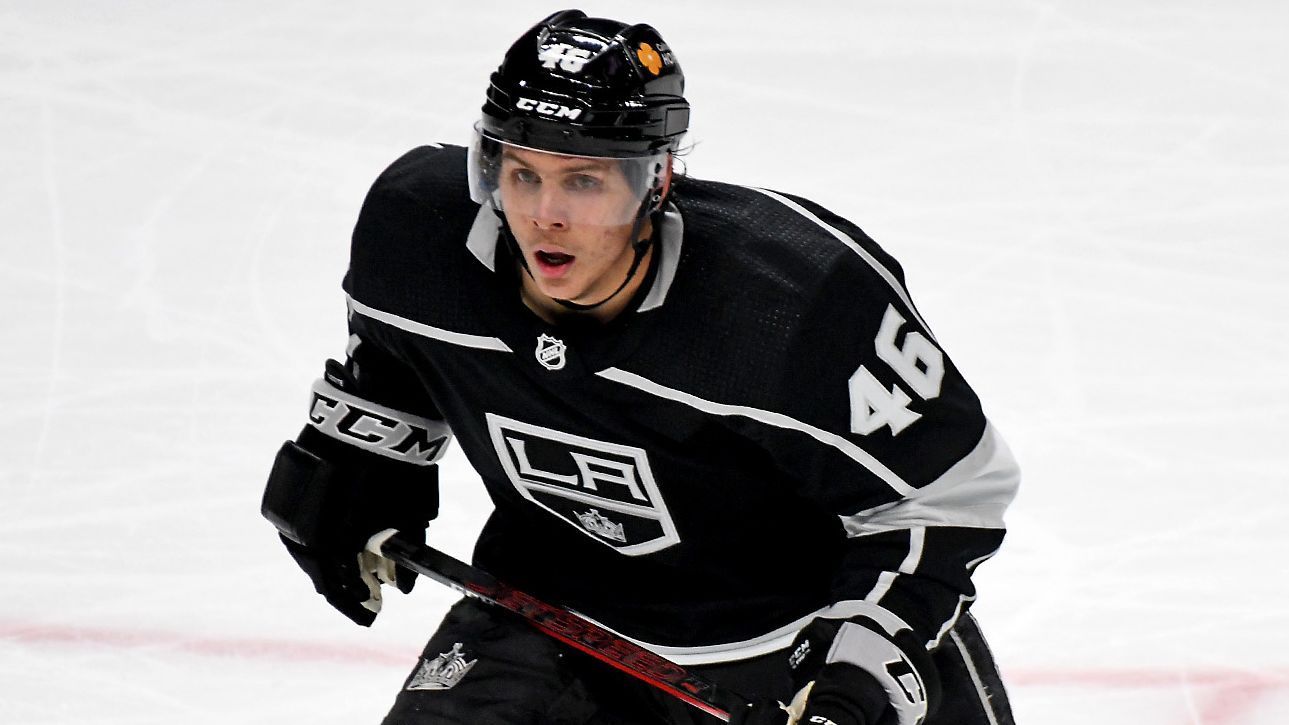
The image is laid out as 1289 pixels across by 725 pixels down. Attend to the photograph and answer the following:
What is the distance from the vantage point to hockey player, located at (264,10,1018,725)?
6.55ft

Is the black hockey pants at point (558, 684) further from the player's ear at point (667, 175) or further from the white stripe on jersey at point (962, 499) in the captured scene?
the player's ear at point (667, 175)

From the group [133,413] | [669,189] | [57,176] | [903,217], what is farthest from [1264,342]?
[57,176]

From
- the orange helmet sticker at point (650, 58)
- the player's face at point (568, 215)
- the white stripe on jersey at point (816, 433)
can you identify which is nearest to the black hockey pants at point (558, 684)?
the white stripe on jersey at point (816, 433)

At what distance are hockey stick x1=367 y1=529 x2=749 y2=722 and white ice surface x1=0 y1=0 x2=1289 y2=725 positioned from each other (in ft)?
1.76

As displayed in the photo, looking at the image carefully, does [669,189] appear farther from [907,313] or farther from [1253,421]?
[1253,421]

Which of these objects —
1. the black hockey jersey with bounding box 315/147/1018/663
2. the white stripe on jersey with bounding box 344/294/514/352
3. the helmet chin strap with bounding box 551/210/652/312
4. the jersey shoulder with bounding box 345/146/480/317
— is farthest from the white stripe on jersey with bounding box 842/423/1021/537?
the jersey shoulder with bounding box 345/146/480/317

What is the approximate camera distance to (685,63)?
477 cm

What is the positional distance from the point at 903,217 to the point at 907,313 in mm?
2183

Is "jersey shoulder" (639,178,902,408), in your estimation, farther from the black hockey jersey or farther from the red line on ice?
the red line on ice

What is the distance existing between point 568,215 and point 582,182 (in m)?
0.05

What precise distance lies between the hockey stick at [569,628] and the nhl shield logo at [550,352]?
405 millimetres

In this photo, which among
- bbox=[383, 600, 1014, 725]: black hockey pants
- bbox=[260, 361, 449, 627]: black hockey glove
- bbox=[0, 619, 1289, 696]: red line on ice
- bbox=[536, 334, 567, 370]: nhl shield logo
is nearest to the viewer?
bbox=[536, 334, 567, 370]: nhl shield logo

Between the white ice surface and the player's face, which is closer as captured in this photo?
the player's face

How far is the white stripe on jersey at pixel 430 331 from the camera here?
2162 mm
